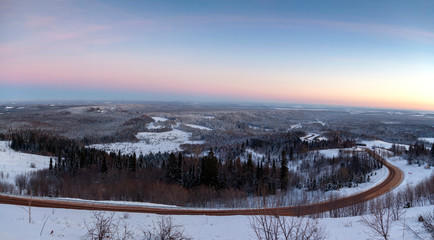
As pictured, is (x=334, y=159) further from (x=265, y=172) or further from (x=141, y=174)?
(x=141, y=174)

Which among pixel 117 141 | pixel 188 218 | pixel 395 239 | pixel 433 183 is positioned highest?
pixel 395 239

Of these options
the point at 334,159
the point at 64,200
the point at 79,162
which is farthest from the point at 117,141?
the point at 64,200

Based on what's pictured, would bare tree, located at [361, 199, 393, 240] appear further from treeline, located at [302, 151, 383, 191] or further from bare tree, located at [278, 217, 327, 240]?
treeline, located at [302, 151, 383, 191]

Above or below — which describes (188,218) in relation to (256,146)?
above

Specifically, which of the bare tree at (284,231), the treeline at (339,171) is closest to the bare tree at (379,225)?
the bare tree at (284,231)

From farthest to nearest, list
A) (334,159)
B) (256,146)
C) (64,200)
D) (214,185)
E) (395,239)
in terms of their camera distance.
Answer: (256,146) < (334,159) < (214,185) < (64,200) < (395,239)

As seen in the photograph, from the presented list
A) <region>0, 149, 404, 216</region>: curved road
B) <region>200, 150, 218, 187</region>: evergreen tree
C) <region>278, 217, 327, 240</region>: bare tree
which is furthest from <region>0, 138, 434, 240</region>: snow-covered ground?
<region>200, 150, 218, 187</region>: evergreen tree

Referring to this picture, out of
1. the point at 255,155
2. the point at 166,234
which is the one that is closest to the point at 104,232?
the point at 166,234
